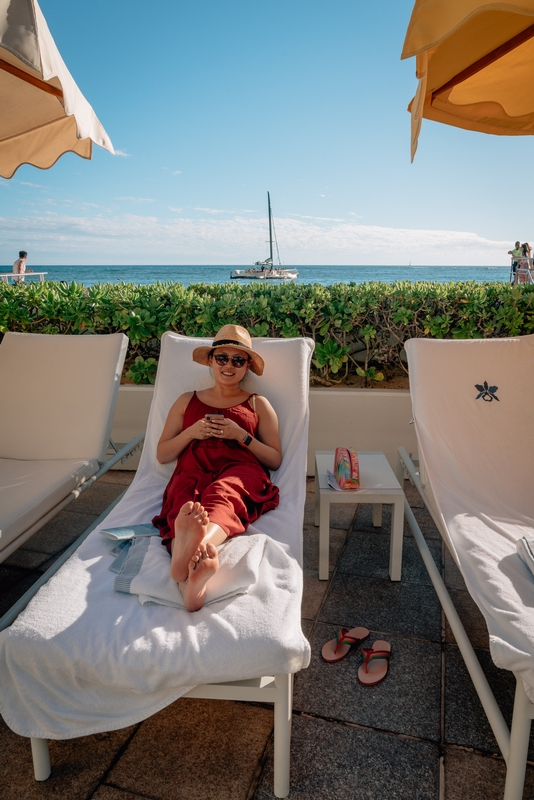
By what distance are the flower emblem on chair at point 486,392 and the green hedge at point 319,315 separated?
1.22 m

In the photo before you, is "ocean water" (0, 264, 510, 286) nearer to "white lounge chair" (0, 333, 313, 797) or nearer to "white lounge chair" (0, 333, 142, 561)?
"white lounge chair" (0, 333, 142, 561)

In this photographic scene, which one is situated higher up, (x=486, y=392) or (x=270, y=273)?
(x=270, y=273)

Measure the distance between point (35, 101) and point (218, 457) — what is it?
259 cm

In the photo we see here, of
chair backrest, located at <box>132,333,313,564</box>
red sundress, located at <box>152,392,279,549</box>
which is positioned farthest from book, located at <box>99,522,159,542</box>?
chair backrest, located at <box>132,333,313,564</box>

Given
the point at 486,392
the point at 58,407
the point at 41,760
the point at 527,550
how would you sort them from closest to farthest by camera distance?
1. the point at 41,760
2. the point at 527,550
3. the point at 486,392
4. the point at 58,407

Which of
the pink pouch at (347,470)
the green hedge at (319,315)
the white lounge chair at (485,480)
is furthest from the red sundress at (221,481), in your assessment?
the green hedge at (319,315)

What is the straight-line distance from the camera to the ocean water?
132 ft

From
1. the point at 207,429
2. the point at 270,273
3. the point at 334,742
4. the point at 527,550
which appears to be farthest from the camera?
the point at 270,273

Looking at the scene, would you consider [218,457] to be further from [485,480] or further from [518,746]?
[518,746]

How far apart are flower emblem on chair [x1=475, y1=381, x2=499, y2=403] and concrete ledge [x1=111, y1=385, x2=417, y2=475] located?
39.9 inches

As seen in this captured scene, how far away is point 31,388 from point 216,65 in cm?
887

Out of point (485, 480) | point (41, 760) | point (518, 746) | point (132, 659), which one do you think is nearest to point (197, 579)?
point (132, 659)

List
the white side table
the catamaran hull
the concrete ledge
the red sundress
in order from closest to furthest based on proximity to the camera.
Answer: the red sundress, the white side table, the concrete ledge, the catamaran hull

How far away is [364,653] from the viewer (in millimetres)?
1965
